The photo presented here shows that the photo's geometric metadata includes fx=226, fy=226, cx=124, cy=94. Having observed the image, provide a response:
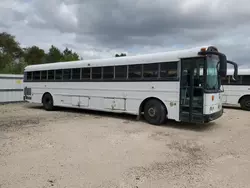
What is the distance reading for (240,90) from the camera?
12.9 m

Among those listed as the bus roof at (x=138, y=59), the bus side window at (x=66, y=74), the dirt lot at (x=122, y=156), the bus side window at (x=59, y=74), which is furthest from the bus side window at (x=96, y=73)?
the dirt lot at (x=122, y=156)

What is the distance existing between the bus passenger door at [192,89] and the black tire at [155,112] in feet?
2.41

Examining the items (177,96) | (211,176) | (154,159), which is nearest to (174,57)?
(177,96)

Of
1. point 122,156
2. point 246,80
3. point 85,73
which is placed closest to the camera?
point 122,156

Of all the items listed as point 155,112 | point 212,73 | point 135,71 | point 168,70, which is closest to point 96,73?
point 135,71

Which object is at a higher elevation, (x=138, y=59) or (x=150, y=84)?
(x=138, y=59)

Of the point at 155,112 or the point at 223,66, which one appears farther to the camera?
the point at 155,112

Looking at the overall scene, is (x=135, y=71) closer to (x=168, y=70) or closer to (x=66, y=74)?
(x=168, y=70)

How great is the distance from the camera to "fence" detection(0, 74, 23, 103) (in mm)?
14758

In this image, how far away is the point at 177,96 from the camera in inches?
292

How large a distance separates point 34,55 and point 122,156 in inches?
1834

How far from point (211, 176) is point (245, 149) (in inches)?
83.0

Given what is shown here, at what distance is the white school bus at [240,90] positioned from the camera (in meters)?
12.7

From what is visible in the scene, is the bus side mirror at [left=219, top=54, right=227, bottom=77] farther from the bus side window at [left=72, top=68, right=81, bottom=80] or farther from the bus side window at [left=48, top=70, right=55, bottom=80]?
the bus side window at [left=48, top=70, right=55, bottom=80]
